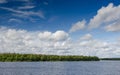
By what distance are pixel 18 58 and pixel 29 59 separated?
919 cm

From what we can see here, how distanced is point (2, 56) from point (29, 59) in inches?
783

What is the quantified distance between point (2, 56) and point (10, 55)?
21.6 ft

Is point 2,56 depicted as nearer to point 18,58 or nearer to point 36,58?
point 18,58

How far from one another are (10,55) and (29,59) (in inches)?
583

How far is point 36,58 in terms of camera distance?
19962 cm

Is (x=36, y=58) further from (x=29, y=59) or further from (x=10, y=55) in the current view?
(x=10, y=55)

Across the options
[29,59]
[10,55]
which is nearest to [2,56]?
[10,55]

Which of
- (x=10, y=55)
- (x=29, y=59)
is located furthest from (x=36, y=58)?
(x=10, y=55)

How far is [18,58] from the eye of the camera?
19200 centimetres

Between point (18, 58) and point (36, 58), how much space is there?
1455 cm

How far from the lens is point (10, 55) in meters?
199

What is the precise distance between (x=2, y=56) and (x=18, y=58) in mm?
12574

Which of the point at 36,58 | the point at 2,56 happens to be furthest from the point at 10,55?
the point at 36,58

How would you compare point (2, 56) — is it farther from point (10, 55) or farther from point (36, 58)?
point (36, 58)
